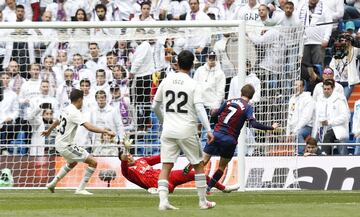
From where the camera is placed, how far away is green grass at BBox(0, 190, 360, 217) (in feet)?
45.9

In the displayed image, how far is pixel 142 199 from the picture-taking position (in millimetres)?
18078

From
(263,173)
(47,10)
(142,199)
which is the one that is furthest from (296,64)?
(47,10)

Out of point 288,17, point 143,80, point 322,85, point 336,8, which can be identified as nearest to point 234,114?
point 143,80

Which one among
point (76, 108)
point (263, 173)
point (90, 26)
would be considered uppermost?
point (90, 26)

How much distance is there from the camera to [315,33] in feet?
86.7

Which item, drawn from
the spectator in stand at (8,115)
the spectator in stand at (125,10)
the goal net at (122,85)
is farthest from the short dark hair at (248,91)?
the spectator in stand at (125,10)

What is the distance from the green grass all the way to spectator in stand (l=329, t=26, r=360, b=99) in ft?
17.4

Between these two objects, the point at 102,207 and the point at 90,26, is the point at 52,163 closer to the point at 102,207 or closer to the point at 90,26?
the point at 90,26

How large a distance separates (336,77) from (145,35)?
519cm

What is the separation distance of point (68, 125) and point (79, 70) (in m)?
3.51

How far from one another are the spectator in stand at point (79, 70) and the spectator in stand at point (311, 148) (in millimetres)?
4842

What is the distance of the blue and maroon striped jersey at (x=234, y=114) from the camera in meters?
19.2

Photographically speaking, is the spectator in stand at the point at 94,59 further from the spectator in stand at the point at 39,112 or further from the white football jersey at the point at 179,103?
the white football jersey at the point at 179,103

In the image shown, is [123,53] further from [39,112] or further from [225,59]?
[225,59]
